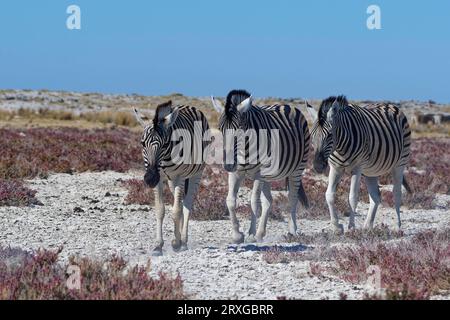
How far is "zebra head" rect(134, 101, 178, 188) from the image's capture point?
31.7ft

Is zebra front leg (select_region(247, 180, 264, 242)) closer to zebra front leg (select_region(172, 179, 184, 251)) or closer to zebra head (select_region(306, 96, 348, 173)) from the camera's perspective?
zebra head (select_region(306, 96, 348, 173))

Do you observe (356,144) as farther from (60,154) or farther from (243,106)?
(60,154)

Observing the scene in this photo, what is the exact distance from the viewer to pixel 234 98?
10641 mm

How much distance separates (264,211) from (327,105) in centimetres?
178

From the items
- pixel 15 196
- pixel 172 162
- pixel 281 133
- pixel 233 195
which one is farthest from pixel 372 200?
pixel 15 196

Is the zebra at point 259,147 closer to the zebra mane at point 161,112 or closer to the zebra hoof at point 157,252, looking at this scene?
the zebra mane at point 161,112

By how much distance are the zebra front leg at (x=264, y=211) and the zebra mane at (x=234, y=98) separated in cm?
176

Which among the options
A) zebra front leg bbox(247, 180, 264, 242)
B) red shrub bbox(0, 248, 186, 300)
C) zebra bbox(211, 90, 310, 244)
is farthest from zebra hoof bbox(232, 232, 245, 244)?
red shrub bbox(0, 248, 186, 300)

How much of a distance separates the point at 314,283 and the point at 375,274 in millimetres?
613

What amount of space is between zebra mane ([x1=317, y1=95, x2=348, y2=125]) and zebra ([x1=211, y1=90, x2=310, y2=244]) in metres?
0.70

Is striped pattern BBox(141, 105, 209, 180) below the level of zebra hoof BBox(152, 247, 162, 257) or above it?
above

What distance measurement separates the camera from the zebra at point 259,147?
407 inches

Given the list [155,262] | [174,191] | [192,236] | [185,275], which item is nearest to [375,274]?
[185,275]
